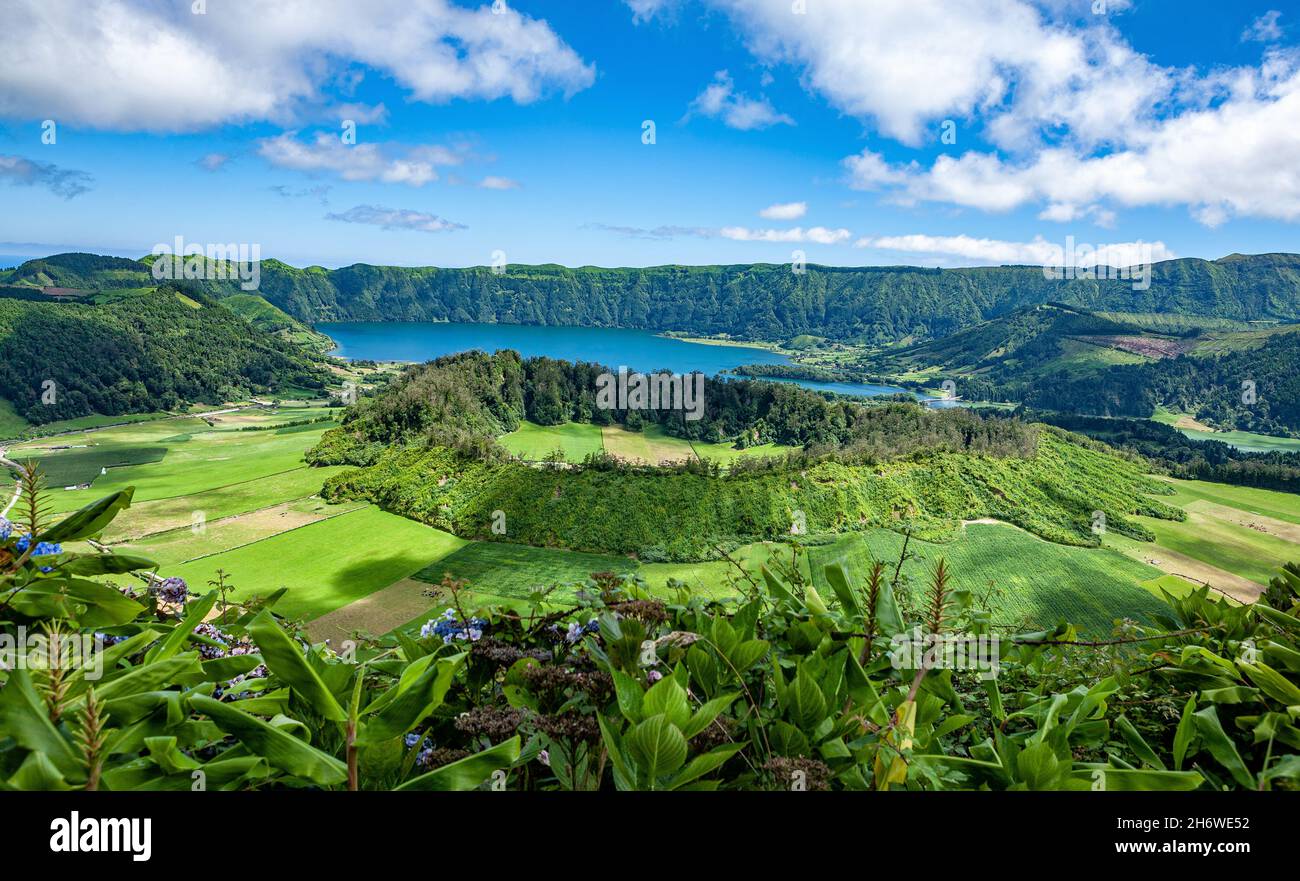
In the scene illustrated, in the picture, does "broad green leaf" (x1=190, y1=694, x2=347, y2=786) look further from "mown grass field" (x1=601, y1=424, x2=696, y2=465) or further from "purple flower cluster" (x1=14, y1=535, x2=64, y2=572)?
"mown grass field" (x1=601, y1=424, x2=696, y2=465)

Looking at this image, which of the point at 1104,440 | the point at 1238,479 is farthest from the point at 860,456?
the point at 1104,440

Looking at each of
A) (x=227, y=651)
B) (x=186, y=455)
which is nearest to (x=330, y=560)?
(x=186, y=455)

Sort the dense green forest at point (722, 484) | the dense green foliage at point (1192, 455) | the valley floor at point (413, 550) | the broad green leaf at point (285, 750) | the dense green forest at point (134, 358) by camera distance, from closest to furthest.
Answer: the broad green leaf at point (285, 750) < the valley floor at point (413, 550) < the dense green forest at point (722, 484) < the dense green foliage at point (1192, 455) < the dense green forest at point (134, 358)

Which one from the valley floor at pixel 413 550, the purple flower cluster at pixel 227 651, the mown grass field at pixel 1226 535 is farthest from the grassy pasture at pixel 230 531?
the mown grass field at pixel 1226 535

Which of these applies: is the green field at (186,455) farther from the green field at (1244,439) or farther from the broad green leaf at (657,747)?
the green field at (1244,439)

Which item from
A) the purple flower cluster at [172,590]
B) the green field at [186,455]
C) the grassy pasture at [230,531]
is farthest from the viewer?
the green field at [186,455]
